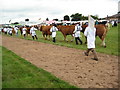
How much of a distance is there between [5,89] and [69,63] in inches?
143

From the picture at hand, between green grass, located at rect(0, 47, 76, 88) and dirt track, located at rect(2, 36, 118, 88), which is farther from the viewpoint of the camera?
→ dirt track, located at rect(2, 36, 118, 88)

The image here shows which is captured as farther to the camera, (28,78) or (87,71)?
(87,71)

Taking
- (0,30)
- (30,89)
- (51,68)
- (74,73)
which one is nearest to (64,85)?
(30,89)

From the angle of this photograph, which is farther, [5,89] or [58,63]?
[58,63]

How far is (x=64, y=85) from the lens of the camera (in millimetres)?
5289

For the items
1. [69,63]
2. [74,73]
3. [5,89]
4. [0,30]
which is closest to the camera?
[5,89]

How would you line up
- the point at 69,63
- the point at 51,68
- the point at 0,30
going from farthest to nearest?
the point at 0,30
the point at 69,63
the point at 51,68

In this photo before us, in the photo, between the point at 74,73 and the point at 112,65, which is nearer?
the point at 74,73

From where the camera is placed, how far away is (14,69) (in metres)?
6.96

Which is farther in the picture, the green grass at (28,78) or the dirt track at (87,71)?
the dirt track at (87,71)

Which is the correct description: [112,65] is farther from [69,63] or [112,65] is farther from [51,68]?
[51,68]

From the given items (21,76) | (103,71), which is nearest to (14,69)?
(21,76)

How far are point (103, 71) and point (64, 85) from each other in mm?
2066

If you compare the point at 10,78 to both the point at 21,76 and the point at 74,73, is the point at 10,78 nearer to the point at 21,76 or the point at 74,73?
the point at 21,76
